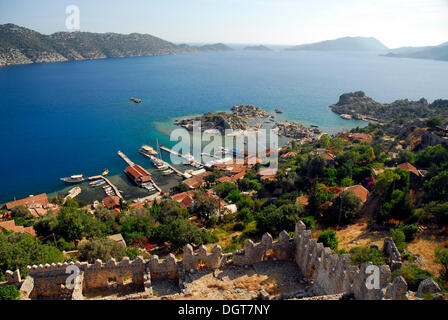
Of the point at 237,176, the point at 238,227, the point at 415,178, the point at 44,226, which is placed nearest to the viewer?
the point at 44,226

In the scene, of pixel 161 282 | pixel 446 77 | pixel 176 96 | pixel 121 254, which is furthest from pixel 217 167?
pixel 446 77

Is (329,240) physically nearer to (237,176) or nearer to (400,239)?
(400,239)

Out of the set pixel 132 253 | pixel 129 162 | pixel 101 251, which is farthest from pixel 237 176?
pixel 101 251

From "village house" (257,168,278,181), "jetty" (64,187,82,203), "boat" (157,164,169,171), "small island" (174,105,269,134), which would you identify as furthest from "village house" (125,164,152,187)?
"small island" (174,105,269,134)

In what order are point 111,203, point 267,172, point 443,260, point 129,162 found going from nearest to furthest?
point 443,260
point 111,203
point 267,172
point 129,162

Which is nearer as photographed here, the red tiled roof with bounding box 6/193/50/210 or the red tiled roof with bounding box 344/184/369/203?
the red tiled roof with bounding box 344/184/369/203

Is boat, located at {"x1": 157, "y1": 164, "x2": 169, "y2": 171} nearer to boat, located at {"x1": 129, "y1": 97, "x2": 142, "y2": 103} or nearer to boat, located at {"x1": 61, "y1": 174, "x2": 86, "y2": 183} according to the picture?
boat, located at {"x1": 61, "y1": 174, "x2": 86, "y2": 183}
